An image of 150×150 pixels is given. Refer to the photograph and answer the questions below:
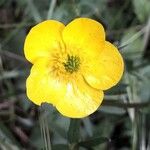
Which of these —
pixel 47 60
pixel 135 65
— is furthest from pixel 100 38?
pixel 135 65

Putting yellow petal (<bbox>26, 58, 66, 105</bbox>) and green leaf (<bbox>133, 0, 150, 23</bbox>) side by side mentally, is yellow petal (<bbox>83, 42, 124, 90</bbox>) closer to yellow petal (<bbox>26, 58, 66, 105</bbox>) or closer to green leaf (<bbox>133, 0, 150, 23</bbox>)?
yellow petal (<bbox>26, 58, 66, 105</bbox>)

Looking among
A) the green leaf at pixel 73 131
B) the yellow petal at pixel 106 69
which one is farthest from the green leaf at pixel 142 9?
the green leaf at pixel 73 131

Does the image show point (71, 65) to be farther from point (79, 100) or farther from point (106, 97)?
point (106, 97)

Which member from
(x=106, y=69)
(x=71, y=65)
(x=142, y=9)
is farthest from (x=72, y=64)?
(x=142, y=9)

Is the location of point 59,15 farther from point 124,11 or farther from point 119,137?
point 119,137

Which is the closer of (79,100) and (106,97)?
(79,100)

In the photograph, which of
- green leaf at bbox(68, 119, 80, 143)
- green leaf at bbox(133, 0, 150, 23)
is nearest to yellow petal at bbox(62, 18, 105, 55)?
green leaf at bbox(68, 119, 80, 143)

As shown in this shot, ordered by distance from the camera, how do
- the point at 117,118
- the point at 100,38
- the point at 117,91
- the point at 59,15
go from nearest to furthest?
the point at 100,38 → the point at 117,91 → the point at 59,15 → the point at 117,118
